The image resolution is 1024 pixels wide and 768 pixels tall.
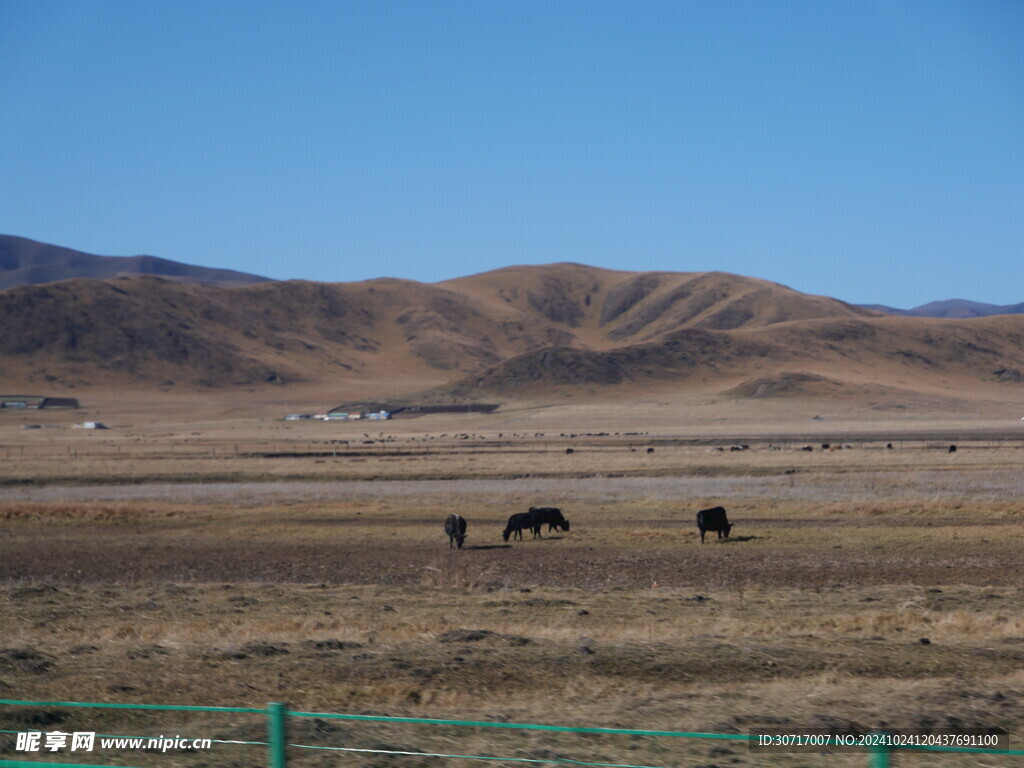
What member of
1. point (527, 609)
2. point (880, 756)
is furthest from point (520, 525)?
point (880, 756)

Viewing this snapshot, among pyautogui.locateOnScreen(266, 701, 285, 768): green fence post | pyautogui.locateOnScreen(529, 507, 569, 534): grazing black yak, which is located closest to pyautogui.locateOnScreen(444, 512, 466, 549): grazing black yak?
pyautogui.locateOnScreen(529, 507, 569, 534): grazing black yak

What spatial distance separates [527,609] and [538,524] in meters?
10.9

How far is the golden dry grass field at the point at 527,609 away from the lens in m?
8.96

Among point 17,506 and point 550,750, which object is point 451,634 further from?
point 17,506

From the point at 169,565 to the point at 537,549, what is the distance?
853cm

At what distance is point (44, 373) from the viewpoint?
187m

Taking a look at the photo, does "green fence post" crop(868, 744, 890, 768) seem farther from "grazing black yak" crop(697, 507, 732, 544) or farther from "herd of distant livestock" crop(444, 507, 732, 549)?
"grazing black yak" crop(697, 507, 732, 544)

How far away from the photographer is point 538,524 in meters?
26.5

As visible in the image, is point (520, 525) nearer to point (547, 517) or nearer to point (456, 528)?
point (547, 517)

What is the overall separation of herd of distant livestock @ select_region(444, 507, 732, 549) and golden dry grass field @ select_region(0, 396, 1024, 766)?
52 centimetres

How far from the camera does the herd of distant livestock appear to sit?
2431 centimetres

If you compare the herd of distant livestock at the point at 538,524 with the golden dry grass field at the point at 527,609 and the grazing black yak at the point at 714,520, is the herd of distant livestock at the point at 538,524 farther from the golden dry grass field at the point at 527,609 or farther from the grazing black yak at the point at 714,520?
the golden dry grass field at the point at 527,609

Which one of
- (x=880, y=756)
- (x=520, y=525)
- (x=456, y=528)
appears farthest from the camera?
(x=520, y=525)

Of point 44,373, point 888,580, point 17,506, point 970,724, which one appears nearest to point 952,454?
point 888,580
